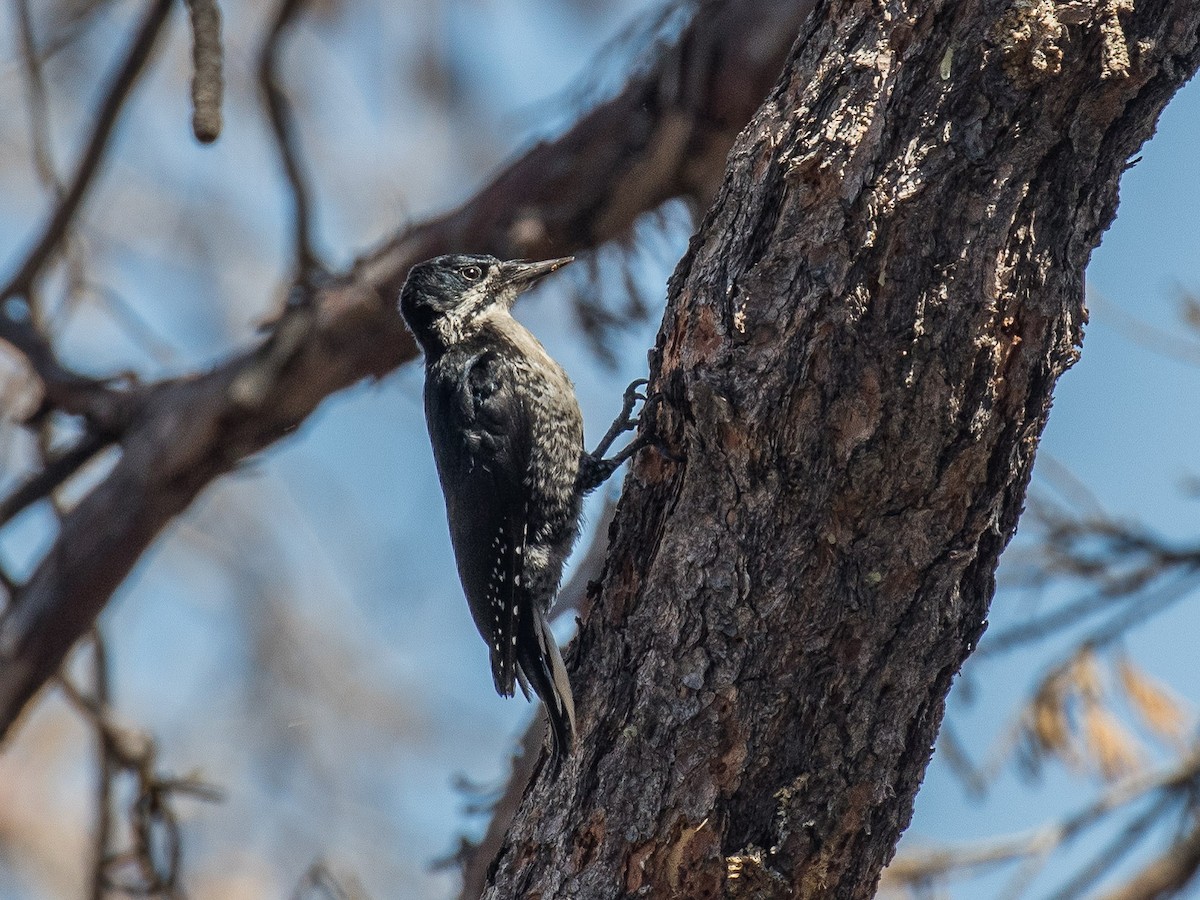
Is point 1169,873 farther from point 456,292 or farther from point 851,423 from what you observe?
point 456,292

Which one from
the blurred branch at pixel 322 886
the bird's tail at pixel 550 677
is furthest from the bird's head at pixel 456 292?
the blurred branch at pixel 322 886

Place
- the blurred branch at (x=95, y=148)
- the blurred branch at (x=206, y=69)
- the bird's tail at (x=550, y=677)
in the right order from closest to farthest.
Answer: the bird's tail at (x=550, y=677) → the blurred branch at (x=206, y=69) → the blurred branch at (x=95, y=148)

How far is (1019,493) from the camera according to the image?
2.29 metres

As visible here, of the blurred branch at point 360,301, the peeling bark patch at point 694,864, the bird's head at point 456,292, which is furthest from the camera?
the bird's head at point 456,292

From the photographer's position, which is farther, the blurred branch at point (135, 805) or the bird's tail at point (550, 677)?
the blurred branch at point (135, 805)

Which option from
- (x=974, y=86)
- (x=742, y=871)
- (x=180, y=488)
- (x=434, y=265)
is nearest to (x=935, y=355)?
(x=974, y=86)

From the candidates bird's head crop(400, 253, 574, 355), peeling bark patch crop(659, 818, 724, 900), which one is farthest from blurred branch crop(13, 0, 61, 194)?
peeling bark patch crop(659, 818, 724, 900)

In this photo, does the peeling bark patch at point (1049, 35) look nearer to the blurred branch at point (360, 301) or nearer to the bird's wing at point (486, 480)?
the blurred branch at point (360, 301)

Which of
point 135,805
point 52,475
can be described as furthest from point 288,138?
point 135,805

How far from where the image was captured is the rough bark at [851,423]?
85.6 inches

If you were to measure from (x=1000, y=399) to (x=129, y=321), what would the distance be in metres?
3.40

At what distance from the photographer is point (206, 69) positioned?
3.06m

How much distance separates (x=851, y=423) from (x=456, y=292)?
84.0 inches

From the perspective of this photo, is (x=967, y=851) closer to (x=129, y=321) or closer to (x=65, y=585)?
(x=65, y=585)
